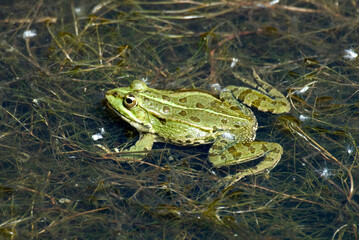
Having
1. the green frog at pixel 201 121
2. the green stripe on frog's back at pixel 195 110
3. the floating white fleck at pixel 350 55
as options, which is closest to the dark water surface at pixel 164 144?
the floating white fleck at pixel 350 55

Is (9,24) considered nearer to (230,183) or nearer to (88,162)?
(88,162)

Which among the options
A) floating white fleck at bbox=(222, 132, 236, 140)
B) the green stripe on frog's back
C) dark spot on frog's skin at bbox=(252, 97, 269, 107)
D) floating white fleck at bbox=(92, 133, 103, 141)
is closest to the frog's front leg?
floating white fleck at bbox=(222, 132, 236, 140)

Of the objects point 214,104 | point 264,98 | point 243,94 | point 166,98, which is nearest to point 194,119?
point 214,104

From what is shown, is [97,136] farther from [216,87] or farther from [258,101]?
[258,101]

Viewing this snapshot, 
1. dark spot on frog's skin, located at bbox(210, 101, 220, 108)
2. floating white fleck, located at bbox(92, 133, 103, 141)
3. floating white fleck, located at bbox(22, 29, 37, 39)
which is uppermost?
floating white fleck, located at bbox(22, 29, 37, 39)

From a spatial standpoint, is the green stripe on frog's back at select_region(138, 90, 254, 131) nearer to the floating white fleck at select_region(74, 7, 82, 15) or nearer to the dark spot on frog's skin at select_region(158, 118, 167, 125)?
the dark spot on frog's skin at select_region(158, 118, 167, 125)

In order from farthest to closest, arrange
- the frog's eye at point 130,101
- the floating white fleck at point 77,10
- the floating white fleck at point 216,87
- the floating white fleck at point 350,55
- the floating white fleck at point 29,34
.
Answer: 1. the floating white fleck at point 77,10
2. the floating white fleck at point 29,34
3. the floating white fleck at point 350,55
4. the floating white fleck at point 216,87
5. the frog's eye at point 130,101

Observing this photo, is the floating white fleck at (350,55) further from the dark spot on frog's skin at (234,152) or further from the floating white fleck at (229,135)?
the dark spot on frog's skin at (234,152)

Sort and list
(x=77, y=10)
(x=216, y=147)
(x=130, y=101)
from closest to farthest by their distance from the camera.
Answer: (x=216, y=147), (x=130, y=101), (x=77, y=10)
